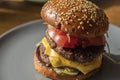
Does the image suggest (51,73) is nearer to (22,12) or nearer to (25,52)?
(25,52)

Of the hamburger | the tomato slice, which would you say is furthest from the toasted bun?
the tomato slice

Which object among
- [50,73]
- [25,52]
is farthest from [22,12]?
[50,73]

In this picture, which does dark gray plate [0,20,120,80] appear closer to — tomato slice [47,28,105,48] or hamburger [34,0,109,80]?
hamburger [34,0,109,80]

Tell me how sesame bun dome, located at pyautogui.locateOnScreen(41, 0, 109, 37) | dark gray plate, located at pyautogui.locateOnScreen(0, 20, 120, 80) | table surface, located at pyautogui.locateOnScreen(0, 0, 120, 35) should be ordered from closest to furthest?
sesame bun dome, located at pyautogui.locateOnScreen(41, 0, 109, 37) < dark gray plate, located at pyautogui.locateOnScreen(0, 20, 120, 80) < table surface, located at pyautogui.locateOnScreen(0, 0, 120, 35)

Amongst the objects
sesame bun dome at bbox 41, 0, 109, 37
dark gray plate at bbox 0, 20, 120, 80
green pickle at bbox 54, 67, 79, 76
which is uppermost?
sesame bun dome at bbox 41, 0, 109, 37

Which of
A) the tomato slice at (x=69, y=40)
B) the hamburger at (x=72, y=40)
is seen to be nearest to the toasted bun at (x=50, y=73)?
the hamburger at (x=72, y=40)

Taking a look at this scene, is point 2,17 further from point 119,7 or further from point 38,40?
point 119,7

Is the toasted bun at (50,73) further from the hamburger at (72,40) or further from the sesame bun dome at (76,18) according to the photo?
the sesame bun dome at (76,18)
